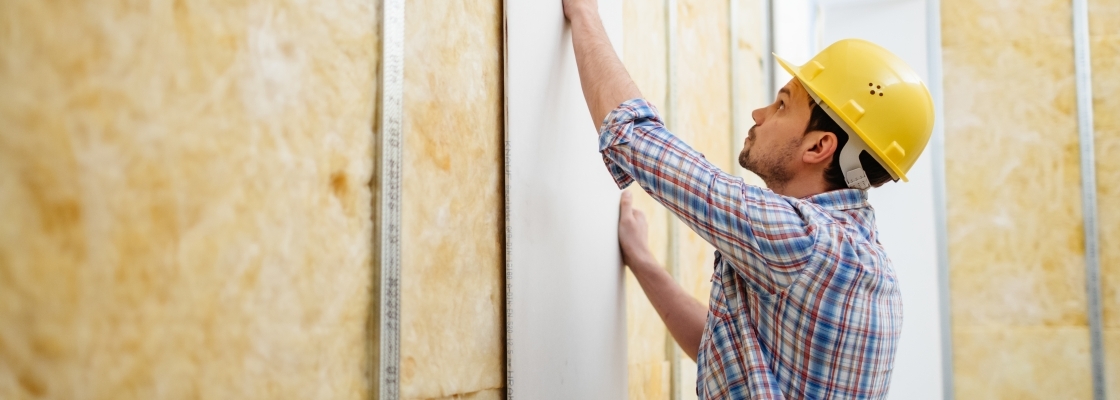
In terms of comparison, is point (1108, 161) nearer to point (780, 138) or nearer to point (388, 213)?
point (780, 138)

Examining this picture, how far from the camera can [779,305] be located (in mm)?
1642

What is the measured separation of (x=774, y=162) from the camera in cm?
192

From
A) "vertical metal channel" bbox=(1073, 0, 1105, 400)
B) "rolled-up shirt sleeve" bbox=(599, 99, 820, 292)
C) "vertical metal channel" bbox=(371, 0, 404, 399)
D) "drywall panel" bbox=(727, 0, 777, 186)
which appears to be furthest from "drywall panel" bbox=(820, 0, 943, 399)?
"vertical metal channel" bbox=(371, 0, 404, 399)

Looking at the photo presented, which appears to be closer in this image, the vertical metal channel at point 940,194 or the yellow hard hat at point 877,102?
the yellow hard hat at point 877,102

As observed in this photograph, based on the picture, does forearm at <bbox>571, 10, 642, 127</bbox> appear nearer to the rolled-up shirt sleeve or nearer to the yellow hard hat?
the rolled-up shirt sleeve

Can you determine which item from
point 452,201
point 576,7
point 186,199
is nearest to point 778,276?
point 452,201

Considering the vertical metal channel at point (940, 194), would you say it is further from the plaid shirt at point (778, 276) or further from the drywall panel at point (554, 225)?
the plaid shirt at point (778, 276)

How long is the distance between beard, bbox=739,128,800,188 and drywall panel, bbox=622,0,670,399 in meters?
0.57

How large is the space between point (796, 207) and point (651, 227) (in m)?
1.07

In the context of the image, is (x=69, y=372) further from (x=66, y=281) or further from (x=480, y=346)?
(x=480, y=346)

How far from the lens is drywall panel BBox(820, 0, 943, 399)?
484 cm

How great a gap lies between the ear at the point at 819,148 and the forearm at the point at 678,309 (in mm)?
533

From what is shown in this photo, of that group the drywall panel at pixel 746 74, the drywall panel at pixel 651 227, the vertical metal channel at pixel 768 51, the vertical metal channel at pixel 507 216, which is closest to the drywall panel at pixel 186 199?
the vertical metal channel at pixel 507 216

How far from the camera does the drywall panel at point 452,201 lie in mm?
1501
